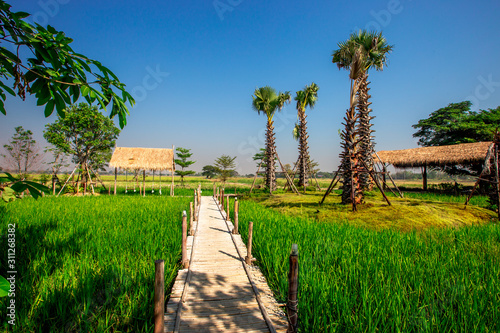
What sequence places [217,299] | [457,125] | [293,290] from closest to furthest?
1. [293,290]
2. [217,299]
3. [457,125]

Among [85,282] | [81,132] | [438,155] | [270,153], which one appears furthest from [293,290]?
[81,132]

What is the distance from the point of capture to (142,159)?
62.7ft

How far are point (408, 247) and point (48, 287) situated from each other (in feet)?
19.5

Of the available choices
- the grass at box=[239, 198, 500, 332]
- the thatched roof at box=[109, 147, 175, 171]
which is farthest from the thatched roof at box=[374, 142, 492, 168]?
the thatched roof at box=[109, 147, 175, 171]

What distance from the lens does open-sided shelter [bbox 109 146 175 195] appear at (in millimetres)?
18422

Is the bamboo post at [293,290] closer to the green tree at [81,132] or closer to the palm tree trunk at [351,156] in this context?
the palm tree trunk at [351,156]

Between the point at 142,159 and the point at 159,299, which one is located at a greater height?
the point at 142,159

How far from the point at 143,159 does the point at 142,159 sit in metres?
0.08

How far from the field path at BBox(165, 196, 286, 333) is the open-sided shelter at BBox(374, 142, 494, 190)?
701 inches

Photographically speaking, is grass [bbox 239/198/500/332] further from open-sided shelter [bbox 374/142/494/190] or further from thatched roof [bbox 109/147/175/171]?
thatched roof [bbox 109/147/175/171]

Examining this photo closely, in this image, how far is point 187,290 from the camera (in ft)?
11.3

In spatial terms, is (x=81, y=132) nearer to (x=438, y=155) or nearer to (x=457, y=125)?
(x=438, y=155)

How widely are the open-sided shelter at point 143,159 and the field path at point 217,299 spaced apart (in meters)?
15.1

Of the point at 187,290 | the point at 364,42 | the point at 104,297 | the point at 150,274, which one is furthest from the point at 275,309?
the point at 364,42
